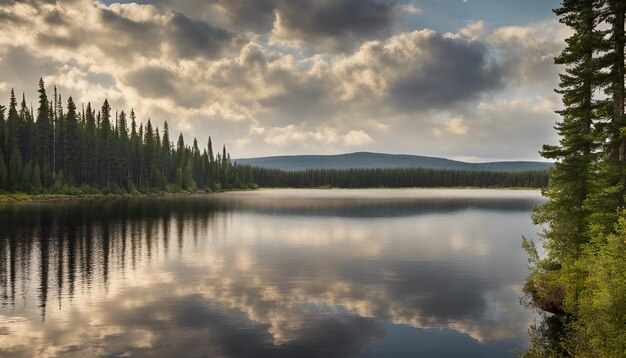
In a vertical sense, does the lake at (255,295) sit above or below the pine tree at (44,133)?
below

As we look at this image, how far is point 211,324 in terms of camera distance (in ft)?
74.7

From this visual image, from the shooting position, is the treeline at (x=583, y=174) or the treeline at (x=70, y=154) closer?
the treeline at (x=583, y=174)

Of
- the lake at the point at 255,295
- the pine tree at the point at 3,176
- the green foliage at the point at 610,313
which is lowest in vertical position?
the lake at the point at 255,295

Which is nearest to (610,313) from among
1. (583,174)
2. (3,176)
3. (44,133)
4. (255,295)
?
(583,174)

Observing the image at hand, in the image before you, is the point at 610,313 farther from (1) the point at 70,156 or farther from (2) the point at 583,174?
(1) the point at 70,156

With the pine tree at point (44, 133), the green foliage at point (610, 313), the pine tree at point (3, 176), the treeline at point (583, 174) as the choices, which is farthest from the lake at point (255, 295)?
the pine tree at point (44, 133)

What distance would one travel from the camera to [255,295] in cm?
2842

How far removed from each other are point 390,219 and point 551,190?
5175 centimetres

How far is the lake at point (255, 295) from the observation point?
67.2 ft

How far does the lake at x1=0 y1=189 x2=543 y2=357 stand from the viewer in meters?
20.5

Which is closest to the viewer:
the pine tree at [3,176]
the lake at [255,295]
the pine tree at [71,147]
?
the lake at [255,295]

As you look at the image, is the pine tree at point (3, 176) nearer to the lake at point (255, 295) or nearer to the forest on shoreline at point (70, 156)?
the forest on shoreline at point (70, 156)

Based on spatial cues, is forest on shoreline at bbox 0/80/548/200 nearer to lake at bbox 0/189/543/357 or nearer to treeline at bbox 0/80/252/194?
treeline at bbox 0/80/252/194

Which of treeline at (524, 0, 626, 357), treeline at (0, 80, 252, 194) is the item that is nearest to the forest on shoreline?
treeline at (0, 80, 252, 194)
